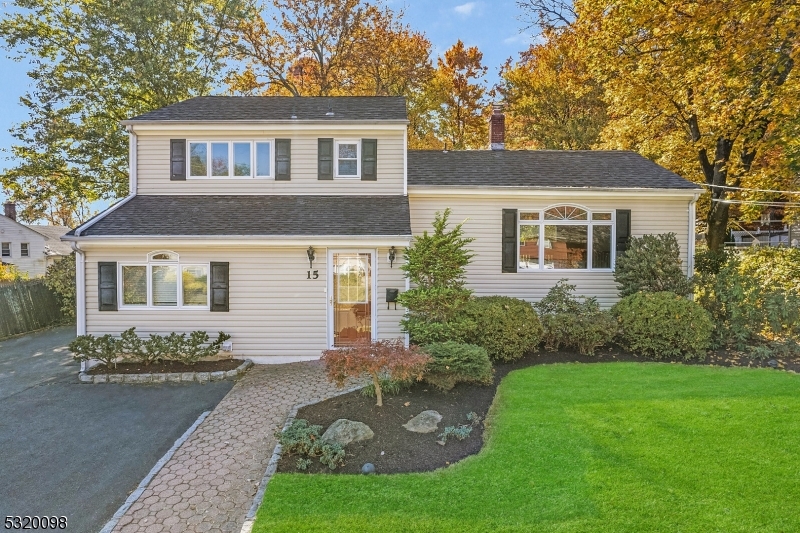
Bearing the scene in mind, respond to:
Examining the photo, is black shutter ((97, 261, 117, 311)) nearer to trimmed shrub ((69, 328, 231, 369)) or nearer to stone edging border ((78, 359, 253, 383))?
trimmed shrub ((69, 328, 231, 369))

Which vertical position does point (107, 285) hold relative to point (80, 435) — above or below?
above

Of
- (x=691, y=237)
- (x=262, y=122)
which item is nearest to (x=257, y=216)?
(x=262, y=122)

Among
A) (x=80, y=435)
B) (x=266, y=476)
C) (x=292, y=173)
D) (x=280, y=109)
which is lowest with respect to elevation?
(x=80, y=435)

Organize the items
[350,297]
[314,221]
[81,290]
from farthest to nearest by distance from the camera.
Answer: [350,297]
[314,221]
[81,290]

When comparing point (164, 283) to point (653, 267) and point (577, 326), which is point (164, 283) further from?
point (653, 267)

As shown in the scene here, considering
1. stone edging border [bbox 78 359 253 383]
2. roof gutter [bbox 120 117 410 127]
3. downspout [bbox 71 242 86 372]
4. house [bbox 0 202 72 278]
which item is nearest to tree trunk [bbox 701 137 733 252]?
roof gutter [bbox 120 117 410 127]

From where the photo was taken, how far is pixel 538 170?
449 inches

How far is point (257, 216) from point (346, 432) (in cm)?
601

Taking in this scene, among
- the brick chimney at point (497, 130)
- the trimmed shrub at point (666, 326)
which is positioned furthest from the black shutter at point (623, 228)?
the brick chimney at point (497, 130)

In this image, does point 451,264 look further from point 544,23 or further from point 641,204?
point 544,23

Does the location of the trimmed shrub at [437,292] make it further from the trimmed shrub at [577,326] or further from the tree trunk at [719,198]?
the tree trunk at [719,198]

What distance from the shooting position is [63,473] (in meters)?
4.83

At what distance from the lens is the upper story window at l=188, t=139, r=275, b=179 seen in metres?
10.5

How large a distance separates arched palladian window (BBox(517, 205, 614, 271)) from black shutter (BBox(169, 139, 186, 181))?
9.00m
